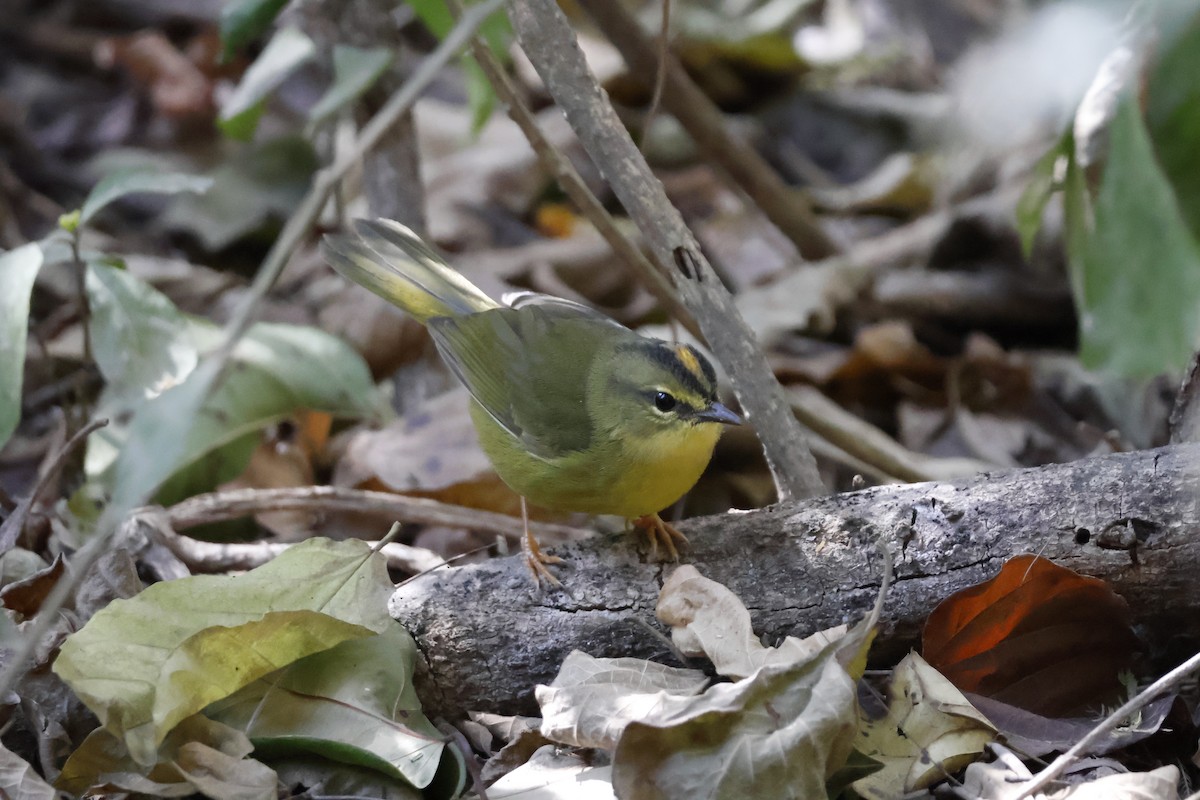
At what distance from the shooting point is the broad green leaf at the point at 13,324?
2.89 metres

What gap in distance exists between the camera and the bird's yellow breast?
3154 mm

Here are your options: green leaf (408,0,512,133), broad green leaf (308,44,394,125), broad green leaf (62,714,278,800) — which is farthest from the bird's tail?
broad green leaf (62,714,278,800)

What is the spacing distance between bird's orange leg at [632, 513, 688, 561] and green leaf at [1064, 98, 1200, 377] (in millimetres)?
1134

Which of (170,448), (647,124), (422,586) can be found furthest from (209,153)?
(170,448)

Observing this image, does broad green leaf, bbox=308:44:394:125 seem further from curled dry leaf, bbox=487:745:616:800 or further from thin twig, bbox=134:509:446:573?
curled dry leaf, bbox=487:745:616:800

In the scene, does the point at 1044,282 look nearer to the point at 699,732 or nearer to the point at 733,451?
the point at 733,451

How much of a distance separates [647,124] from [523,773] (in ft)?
6.10

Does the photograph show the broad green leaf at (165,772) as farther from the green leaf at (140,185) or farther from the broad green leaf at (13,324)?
the green leaf at (140,185)

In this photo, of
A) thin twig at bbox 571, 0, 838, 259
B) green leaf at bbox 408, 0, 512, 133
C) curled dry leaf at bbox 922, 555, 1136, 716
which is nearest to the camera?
curled dry leaf at bbox 922, 555, 1136, 716

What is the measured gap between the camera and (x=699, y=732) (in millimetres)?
2201

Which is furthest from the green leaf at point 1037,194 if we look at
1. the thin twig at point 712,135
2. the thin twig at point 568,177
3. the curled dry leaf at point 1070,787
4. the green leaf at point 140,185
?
the green leaf at point 140,185

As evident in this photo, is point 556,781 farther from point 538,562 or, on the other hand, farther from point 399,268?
point 399,268

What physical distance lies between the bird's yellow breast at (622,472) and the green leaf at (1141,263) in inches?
44.0

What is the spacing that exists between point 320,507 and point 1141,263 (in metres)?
2.45
